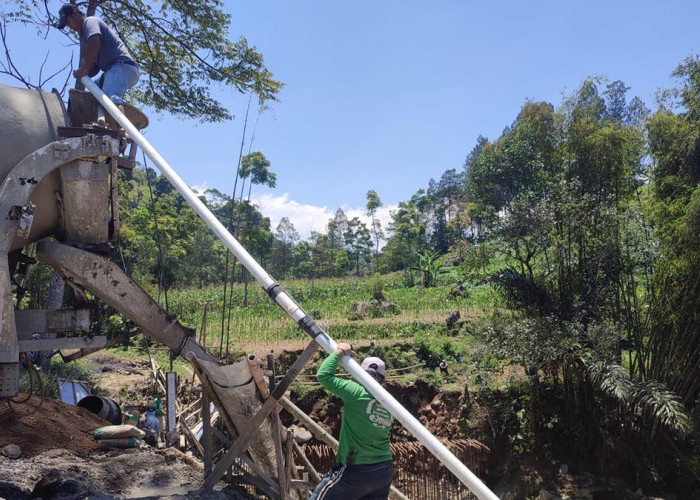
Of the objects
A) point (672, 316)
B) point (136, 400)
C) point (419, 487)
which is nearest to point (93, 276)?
point (419, 487)

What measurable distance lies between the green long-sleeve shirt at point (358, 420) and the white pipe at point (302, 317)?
0.21m

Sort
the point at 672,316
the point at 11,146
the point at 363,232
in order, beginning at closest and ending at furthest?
the point at 11,146
the point at 672,316
the point at 363,232

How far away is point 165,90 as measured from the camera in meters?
10.2

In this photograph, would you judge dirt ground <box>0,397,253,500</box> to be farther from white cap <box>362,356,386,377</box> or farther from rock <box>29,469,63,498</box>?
white cap <box>362,356,386,377</box>

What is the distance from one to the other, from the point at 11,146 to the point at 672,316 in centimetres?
1030

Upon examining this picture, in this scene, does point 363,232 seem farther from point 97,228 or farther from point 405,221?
point 97,228

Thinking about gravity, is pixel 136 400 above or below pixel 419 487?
above

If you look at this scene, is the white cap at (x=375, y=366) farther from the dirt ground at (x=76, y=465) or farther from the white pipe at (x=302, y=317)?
the dirt ground at (x=76, y=465)

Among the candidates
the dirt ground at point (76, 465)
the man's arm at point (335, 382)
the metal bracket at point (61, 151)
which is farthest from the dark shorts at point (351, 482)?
the metal bracket at point (61, 151)

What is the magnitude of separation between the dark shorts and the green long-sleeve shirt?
5 cm

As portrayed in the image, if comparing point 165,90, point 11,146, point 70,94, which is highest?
point 165,90

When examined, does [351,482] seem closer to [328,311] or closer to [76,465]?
[76,465]

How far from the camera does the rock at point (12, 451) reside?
4.98 meters

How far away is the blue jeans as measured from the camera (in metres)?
4.88
